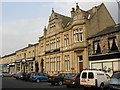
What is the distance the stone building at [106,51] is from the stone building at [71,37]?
2.87 m

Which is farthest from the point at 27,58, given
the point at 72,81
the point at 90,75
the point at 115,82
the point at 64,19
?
the point at 115,82

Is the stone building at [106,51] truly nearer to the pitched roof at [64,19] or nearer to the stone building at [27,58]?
the pitched roof at [64,19]

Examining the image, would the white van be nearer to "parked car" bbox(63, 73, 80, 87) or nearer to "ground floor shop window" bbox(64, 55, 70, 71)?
"parked car" bbox(63, 73, 80, 87)

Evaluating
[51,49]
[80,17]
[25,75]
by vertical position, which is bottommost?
[25,75]

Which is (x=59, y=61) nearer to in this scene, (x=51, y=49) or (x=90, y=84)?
(x=51, y=49)

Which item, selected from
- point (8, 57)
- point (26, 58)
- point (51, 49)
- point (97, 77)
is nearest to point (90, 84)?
point (97, 77)

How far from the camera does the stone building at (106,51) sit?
35141 millimetres

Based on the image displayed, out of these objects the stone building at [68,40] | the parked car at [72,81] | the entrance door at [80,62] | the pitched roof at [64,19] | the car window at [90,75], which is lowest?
the parked car at [72,81]

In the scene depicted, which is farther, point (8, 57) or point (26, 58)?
point (8, 57)

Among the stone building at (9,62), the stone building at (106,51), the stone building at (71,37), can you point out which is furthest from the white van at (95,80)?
the stone building at (9,62)

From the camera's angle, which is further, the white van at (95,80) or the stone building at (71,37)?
the stone building at (71,37)

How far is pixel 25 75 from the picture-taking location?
1954 inches

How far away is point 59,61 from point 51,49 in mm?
5133

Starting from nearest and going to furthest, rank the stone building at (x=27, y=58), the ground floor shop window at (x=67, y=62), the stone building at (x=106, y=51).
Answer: the stone building at (x=106, y=51) < the ground floor shop window at (x=67, y=62) < the stone building at (x=27, y=58)
